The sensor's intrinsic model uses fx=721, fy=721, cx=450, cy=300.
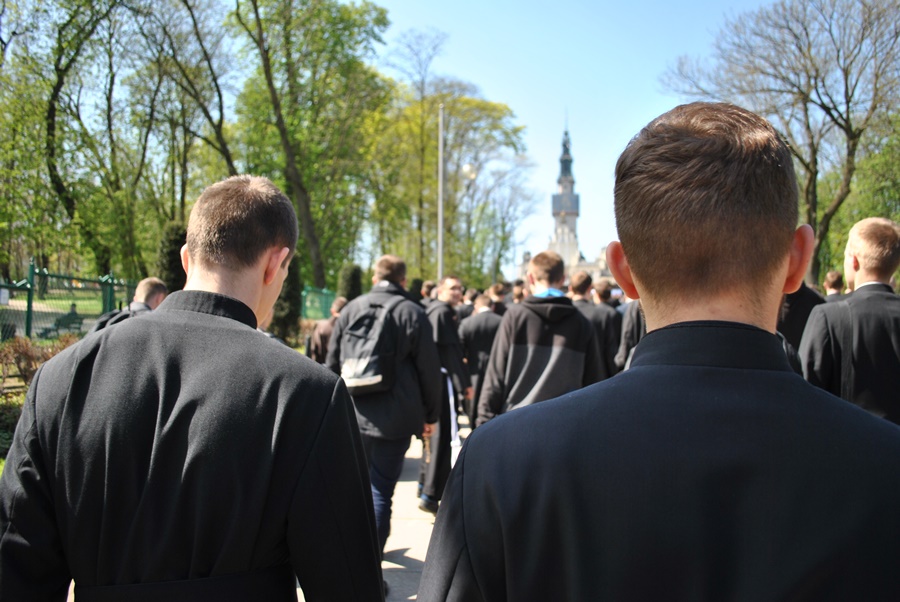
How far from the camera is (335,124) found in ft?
96.0

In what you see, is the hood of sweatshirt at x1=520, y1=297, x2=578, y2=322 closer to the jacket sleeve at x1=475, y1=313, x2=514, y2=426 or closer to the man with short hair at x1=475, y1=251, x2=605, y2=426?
the man with short hair at x1=475, y1=251, x2=605, y2=426

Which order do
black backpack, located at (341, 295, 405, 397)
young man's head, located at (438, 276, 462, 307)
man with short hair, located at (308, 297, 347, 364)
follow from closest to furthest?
1. black backpack, located at (341, 295, 405, 397)
2. man with short hair, located at (308, 297, 347, 364)
3. young man's head, located at (438, 276, 462, 307)

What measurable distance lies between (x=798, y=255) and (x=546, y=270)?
4114 mm

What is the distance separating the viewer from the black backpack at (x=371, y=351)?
16.3ft

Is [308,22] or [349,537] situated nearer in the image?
[349,537]

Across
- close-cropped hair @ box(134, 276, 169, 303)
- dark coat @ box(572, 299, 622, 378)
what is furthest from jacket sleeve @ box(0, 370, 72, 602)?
close-cropped hair @ box(134, 276, 169, 303)

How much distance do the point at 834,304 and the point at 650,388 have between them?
3412 mm

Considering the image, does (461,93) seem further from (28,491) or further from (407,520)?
(28,491)

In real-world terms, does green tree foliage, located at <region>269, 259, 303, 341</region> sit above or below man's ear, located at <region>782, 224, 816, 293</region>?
below

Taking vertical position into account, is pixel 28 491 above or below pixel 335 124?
below

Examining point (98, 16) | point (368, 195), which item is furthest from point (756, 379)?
point (368, 195)

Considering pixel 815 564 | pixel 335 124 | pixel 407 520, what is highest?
pixel 335 124

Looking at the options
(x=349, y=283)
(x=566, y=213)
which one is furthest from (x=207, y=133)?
A: (x=566, y=213)

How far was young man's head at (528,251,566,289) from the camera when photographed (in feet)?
17.7
